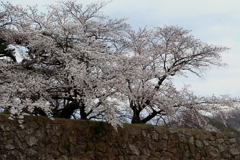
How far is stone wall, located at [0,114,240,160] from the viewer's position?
638cm

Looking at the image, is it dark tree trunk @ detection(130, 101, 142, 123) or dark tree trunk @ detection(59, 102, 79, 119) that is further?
dark tree trunk @ detection(130, 101, 142, 123)

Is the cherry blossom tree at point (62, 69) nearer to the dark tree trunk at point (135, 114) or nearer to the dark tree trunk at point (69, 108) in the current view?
the dark tree trunk at point (69, 108)

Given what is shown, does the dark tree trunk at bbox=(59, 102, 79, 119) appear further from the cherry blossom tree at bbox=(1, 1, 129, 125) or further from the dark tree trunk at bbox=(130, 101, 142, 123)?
the dark tree trunk at bbox=(130, 101, 142, 123)

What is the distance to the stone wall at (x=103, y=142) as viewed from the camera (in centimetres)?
638

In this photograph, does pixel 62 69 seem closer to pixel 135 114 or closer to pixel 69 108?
pixel 69 108

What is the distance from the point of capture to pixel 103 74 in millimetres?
7750

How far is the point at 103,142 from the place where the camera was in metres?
7.69

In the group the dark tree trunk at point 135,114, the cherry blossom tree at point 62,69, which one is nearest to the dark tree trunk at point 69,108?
the cherry blossom tree at point 62,69

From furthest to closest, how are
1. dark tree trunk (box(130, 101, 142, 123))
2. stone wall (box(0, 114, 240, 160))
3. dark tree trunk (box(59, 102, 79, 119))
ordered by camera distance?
dark tree trunk (box(130, 101, 142, 123))
dark tree trunk (box(59, 102, 79, 119))
stone wall (box(0, 114, 240, 160))

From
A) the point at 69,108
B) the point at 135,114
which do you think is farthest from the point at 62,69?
the point at 135,114

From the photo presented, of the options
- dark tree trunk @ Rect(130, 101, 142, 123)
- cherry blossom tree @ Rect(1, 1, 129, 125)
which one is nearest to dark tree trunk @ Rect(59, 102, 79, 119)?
cherry blossom tree @ Rect(1, 1, 129, 125)

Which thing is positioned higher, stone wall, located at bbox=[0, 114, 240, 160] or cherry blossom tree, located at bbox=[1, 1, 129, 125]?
cherry blossom tree, located at bbox=[1, 1, 129, 125]

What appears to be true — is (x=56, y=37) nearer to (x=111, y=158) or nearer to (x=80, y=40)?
(x=80, y=40)

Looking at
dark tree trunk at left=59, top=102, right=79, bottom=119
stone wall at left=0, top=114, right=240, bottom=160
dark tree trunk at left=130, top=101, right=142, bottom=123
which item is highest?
dark tree trunk at left=130, top=101, right=142, bottom=123
